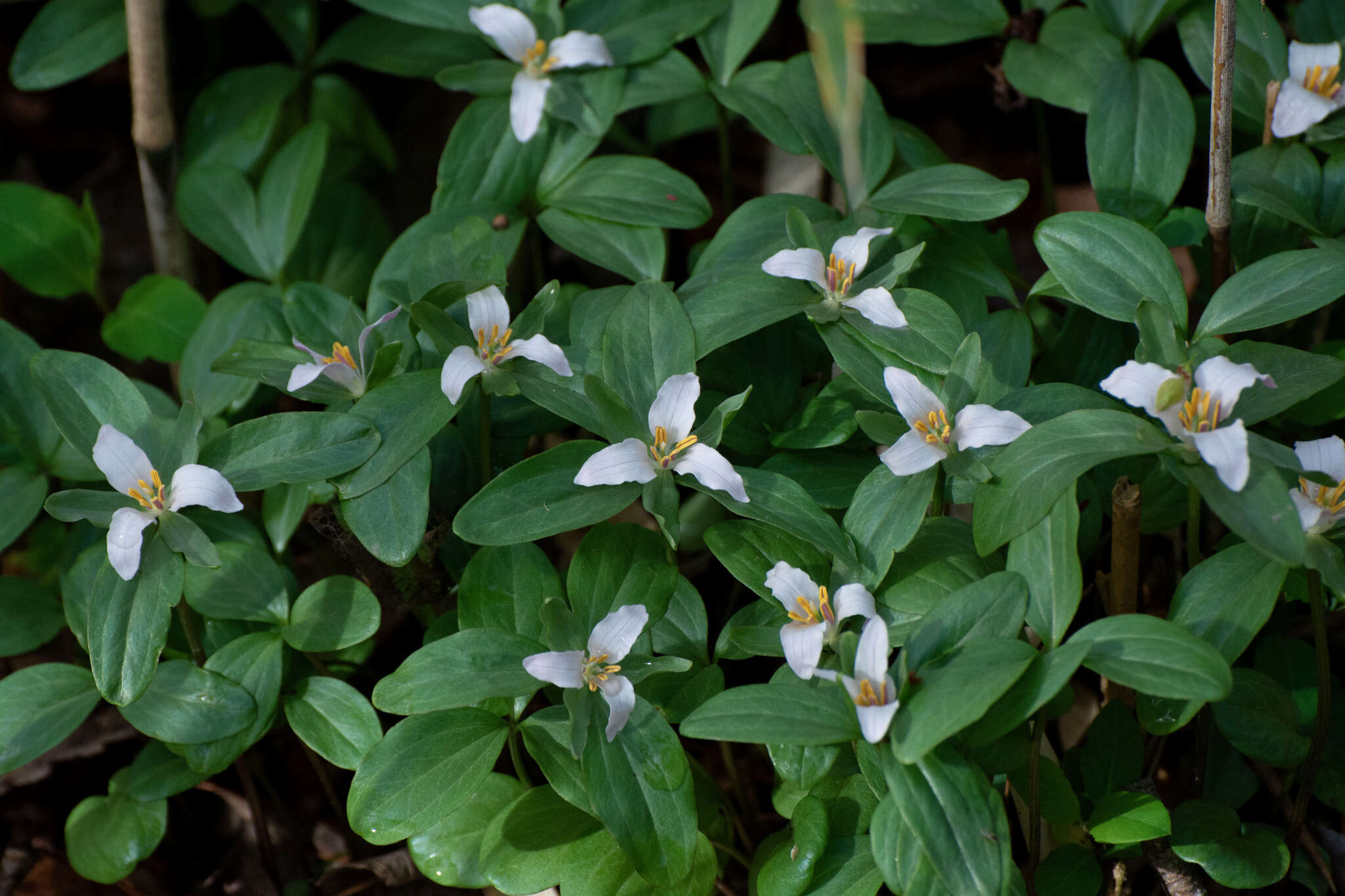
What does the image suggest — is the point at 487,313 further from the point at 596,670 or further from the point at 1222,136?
the point at 1222,136

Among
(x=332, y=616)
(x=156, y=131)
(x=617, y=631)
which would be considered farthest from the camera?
(x=156, y=131)

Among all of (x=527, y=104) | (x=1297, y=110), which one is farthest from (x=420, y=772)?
(x=1297, y=110)

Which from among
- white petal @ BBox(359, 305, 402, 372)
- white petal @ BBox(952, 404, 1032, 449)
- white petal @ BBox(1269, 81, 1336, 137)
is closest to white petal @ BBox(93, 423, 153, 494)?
white petal @ BBox(359, 305, 402, 372)

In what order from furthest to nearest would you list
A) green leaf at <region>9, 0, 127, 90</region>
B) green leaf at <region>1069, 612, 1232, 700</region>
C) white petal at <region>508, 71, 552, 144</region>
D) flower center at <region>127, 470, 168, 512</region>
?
green leaf at <region>9, 0, 127, 90</region> → white petal at <region>508, 71, 552, 144</region> → flower center at <region>127, 470, 168, 512</region> → green leaf at <region>1069, 612, 1232, 700</region>

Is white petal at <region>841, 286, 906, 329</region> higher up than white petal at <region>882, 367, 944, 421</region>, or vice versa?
white petal at <region>841, 286, 906, 329</region>

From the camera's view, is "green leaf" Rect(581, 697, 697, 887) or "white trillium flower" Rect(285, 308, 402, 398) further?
"white trillium flower" Rect(285, 308, 402, 398)

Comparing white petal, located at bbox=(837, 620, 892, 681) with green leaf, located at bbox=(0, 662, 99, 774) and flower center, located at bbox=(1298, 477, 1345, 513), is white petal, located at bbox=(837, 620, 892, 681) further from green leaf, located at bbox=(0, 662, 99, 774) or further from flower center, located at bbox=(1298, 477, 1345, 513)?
green leaf, located at bbox=(0, 662, 99, 774)

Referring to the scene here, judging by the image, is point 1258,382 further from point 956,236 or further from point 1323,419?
point 956,236
